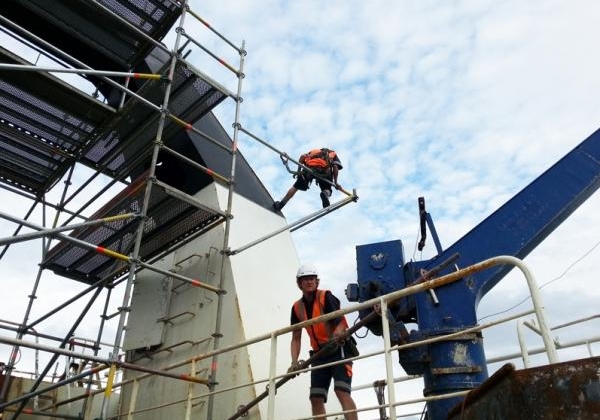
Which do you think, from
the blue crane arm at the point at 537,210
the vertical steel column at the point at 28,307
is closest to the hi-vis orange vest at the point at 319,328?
the blue crane arm at the point at 537,210

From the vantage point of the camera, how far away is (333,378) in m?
4.44

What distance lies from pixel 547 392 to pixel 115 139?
6734mm

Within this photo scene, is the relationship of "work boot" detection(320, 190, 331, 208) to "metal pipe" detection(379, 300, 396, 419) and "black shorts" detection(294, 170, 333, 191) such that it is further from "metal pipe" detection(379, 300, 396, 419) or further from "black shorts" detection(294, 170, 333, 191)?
"metal pipe" detection(379, 300, 396, 419)

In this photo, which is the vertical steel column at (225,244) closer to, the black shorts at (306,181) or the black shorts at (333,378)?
the black shorts at (333,378)

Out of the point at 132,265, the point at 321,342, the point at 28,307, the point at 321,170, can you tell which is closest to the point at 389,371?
→ the point at 321,342

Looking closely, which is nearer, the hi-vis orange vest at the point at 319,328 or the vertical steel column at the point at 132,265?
the vertical steel column at the point at 132,265

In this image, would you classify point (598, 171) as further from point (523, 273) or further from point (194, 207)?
point (194, 207)

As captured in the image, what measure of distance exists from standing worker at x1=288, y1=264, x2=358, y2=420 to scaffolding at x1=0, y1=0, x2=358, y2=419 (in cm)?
113

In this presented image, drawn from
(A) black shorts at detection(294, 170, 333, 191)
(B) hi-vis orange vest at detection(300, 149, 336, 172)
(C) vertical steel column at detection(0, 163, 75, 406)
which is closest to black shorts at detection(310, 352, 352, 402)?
(A) black shorts at detection(294, 170, 333, 191)

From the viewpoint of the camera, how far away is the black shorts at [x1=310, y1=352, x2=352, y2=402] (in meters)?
4.33

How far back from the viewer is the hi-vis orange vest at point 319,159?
24.5 feet

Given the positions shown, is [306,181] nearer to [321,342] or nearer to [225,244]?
[225,244]

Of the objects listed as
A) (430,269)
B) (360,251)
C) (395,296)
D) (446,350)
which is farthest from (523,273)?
(360,251)

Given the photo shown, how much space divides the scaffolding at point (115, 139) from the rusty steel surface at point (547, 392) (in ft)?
12.1
